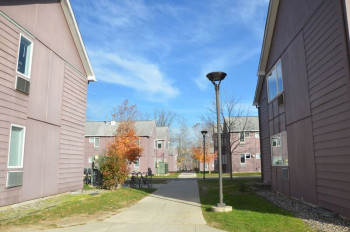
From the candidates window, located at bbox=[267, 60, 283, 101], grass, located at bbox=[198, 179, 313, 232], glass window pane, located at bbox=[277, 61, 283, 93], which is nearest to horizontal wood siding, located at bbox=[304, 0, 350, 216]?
grass, located at bbox=[198, 179, 313, 232]

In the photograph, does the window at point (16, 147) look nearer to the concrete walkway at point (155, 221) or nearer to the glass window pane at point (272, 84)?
the concrete walkway at point (155, 221)

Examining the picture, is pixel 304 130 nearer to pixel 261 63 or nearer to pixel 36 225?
pixel 261 63

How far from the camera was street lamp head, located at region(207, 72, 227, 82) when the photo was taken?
31.8ft

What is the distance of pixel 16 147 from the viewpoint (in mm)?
9820

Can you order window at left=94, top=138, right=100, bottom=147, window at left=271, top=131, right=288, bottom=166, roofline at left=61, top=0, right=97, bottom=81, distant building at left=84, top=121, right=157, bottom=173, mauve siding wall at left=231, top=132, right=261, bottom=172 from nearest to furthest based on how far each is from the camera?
window at left=271, top=131, right=288, bottom=166, roofline at left=61, top=0, right=97, bottom=81, mauve siding wall at left=231, top=132, right=261, bottom=172, distant building at left=84, top=121, right=157, bottom=173, window at left=94, top=138, right=100, bottom=147

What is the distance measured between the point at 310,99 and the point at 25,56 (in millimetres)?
9918

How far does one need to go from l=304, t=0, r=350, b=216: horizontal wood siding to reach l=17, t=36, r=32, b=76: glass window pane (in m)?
9.74

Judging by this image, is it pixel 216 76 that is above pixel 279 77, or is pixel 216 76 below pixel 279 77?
below

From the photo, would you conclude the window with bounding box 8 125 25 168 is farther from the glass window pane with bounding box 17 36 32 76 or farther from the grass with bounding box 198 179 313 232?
the grass with bounding box 198 179 313 232

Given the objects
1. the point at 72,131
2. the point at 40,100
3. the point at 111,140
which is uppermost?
the point at 111,140

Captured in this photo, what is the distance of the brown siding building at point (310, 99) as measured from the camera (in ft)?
24.7

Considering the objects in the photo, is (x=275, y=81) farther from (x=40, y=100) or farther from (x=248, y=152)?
(x=248, y=152)

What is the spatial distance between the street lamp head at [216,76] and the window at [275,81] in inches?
171

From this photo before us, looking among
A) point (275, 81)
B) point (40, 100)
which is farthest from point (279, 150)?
point (40, 100)
